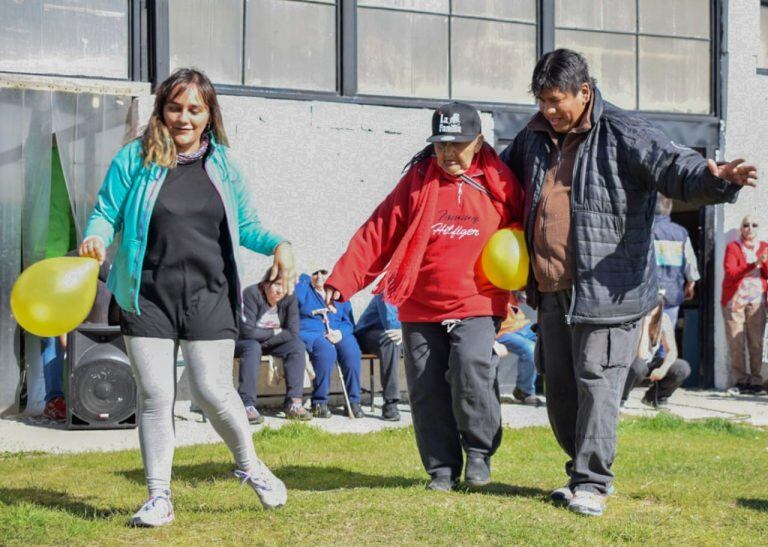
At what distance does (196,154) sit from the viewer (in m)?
5.08

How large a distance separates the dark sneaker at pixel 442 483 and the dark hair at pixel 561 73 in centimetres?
189

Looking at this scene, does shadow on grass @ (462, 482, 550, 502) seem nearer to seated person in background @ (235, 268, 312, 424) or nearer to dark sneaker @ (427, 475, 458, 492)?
dark sneaker @ (427, 475, 458, 492)

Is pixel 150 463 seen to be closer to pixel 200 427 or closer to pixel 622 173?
pixel 622 173

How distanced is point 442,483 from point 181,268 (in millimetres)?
A: 1702

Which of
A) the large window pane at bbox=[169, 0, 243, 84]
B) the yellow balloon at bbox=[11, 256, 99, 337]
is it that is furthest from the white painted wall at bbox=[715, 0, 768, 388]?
the yellow balloon at bbox=[11, 256, 99, 337]

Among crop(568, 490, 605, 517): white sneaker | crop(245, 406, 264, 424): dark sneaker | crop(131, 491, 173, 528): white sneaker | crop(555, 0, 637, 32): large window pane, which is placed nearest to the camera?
crop(131, 491, 173, 528): white sneaker

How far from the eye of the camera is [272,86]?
10852 mm

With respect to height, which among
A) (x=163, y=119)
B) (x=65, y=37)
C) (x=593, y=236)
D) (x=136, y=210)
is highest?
(x=65, y=37)

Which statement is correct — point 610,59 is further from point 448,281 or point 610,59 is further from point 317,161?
point 448,281

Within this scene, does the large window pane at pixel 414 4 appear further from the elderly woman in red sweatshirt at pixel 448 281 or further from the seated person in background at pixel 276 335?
the elderly woman in red sweatshirt at pixel 448 281

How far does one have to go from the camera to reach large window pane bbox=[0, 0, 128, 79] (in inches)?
391

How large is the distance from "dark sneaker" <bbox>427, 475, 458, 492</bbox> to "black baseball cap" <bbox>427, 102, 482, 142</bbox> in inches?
64.0

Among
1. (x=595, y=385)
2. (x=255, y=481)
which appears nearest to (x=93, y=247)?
(x=255, y=481)

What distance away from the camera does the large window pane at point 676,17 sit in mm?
12539
